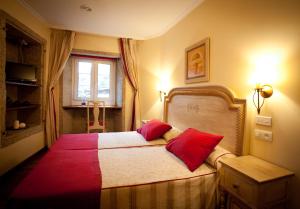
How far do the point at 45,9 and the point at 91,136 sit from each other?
2273mm

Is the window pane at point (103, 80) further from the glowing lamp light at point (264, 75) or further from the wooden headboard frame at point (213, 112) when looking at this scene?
the glowing lamp light at point (264, 75)

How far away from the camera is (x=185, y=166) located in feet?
5.61

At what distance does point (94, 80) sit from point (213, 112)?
347 cm

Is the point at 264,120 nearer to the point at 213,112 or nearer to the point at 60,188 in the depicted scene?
the point at 213,112

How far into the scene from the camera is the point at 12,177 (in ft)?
8.31

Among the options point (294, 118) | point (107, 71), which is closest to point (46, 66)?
point (107, 71)

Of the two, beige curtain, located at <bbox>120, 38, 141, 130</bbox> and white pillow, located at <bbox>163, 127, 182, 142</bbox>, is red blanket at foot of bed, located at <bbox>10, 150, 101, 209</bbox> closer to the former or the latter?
white pillow, located at <bbox>163, 127, 182, 142</bbox>

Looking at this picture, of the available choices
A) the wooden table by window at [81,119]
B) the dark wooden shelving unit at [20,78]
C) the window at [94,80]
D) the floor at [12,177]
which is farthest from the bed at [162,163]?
the window at [94,80]

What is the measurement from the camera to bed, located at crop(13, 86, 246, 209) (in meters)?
1.33

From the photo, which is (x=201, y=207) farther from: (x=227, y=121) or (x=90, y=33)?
(x=90, y=33)

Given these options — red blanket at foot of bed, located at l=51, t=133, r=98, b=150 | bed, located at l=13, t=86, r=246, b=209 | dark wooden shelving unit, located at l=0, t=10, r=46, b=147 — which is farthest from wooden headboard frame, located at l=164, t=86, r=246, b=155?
dark wooden shelving unit, located at l=0, t=10, r=46, b=147

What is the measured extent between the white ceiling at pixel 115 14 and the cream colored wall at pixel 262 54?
45cm

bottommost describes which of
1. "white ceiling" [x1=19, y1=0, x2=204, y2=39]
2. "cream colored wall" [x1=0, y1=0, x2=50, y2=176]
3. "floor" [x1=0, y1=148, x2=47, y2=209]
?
"floor" [x1=0, y1=148, x2=47, y2=209]

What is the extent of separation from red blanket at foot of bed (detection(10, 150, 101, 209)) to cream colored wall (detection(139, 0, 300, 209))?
4.99 ft
